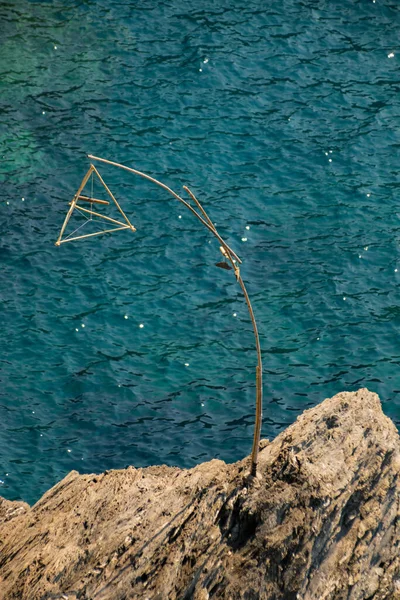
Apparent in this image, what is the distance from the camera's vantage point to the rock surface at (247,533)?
10.7 m

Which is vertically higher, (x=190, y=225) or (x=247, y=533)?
(x=247, y=533)

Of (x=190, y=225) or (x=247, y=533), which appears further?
(x=190, y=225)

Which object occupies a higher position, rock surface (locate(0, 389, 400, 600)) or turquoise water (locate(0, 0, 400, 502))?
rock surface (locate(0, 389, 400, 600))

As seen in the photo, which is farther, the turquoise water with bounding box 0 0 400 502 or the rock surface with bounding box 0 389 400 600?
the turquoise water with bounding box 0 0 400 502

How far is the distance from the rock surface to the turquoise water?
22.1ft

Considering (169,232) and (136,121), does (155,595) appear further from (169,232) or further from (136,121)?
(136,121)

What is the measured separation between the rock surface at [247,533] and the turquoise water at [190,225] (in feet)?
22.1

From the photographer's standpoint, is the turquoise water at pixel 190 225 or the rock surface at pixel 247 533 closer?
the rock surface at pixel 247 533

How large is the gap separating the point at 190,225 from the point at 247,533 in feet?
51.6

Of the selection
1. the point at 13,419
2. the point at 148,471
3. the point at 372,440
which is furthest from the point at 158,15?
the point at 372,440

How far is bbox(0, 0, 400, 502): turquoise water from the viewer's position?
20.4m

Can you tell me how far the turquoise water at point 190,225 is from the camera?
20.4m

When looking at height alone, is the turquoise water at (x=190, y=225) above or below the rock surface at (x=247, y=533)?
below

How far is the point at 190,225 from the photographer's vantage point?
84.8 ft
